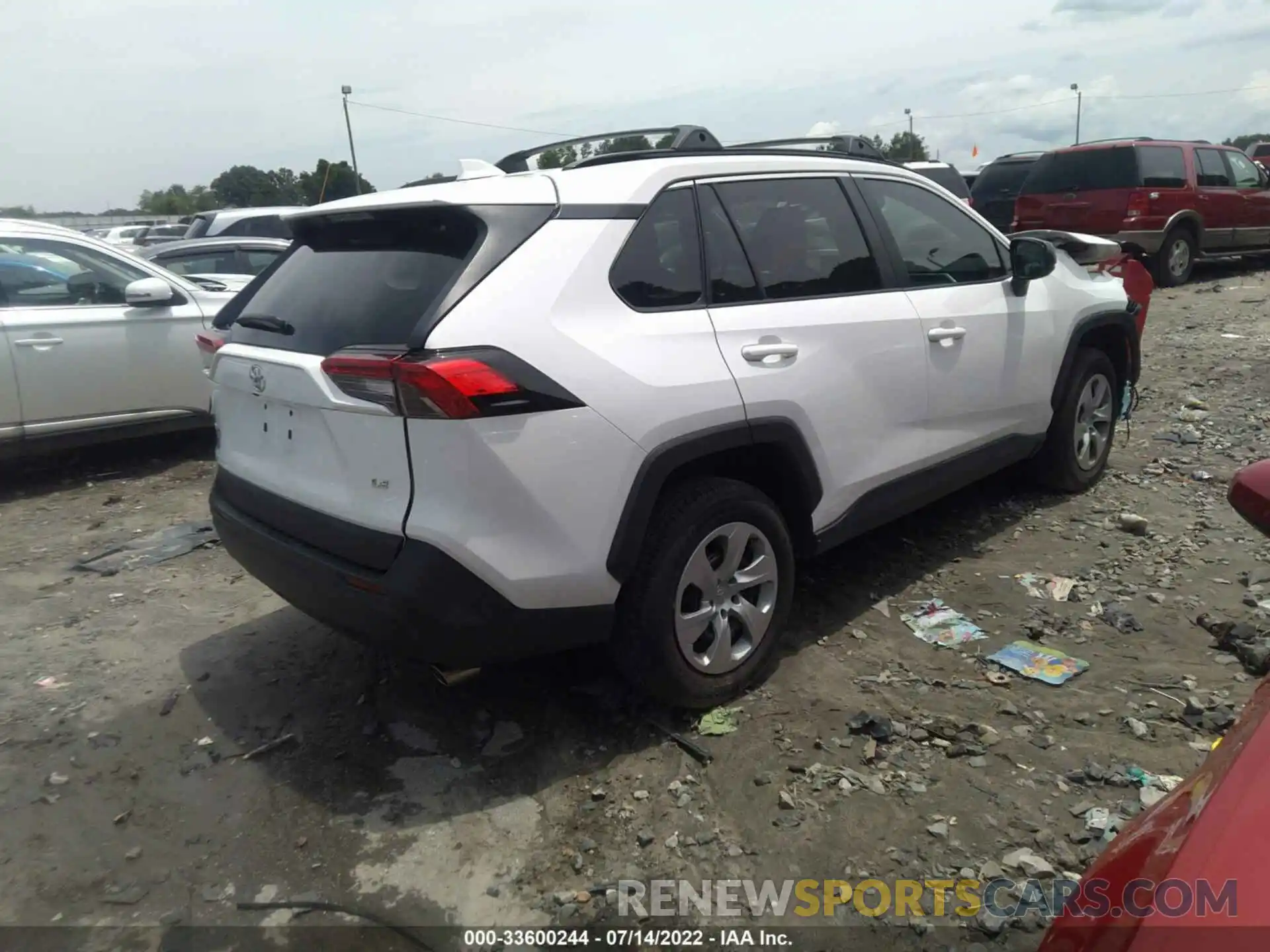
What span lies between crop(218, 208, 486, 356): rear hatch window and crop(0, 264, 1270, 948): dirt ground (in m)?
1.38

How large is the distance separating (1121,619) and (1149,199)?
9861 mm

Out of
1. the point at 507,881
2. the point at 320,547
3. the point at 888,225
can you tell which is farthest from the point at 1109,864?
the point at 888,225

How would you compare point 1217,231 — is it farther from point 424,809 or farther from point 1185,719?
point 424,809

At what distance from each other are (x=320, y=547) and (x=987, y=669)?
2.40 meters

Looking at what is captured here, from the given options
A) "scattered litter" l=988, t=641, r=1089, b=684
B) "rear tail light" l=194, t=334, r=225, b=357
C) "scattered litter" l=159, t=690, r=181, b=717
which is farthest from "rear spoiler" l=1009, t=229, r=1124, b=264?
"scattered litter" l=159, t=690, r=181, b=717

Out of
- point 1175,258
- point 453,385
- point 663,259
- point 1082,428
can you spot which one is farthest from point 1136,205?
point 453,385

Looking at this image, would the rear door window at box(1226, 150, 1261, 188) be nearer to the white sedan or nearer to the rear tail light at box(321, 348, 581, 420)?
the white sedan

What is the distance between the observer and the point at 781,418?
322cm

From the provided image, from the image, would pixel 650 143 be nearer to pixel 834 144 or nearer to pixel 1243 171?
pixel 834 144

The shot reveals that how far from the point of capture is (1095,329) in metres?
5.07

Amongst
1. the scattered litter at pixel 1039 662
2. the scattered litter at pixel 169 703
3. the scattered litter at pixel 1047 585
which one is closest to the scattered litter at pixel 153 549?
the scattered litter at pixel 169 703

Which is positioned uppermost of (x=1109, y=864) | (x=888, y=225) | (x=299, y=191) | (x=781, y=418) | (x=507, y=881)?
(x=299, y=191)

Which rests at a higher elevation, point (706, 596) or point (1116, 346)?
point (1116, 346)

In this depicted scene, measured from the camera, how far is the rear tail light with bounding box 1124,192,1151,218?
38.2 feet
